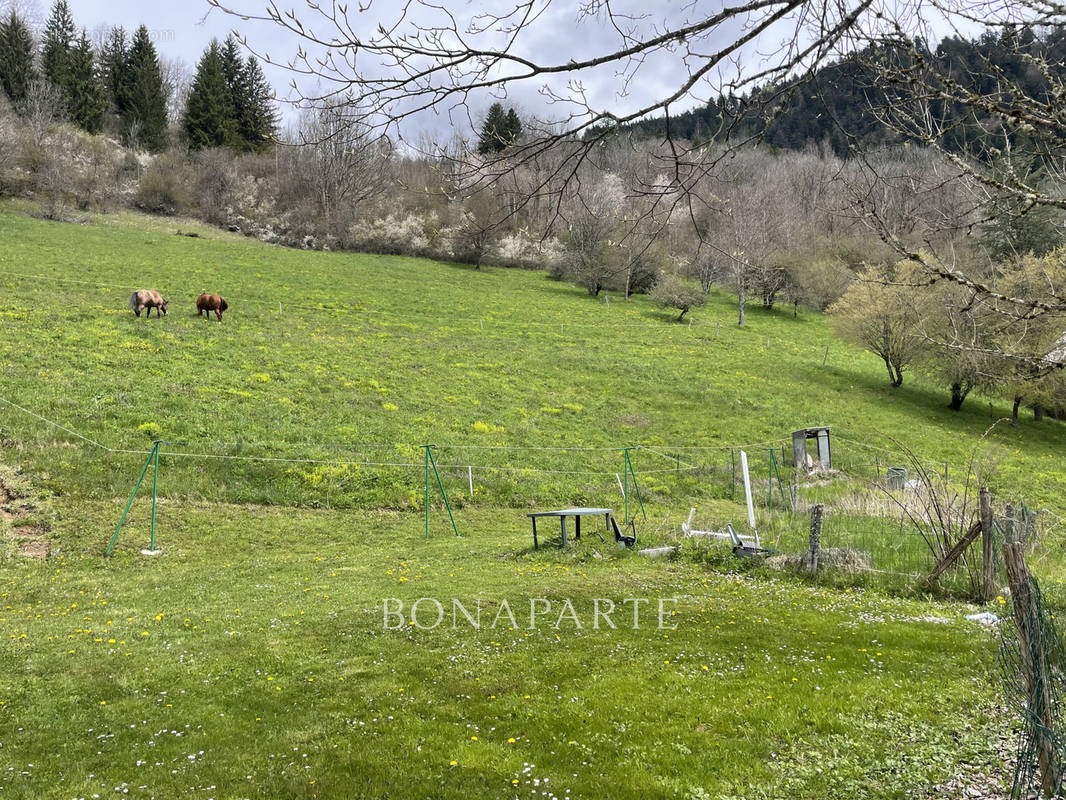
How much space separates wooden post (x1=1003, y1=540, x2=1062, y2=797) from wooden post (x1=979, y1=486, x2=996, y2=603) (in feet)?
16.8

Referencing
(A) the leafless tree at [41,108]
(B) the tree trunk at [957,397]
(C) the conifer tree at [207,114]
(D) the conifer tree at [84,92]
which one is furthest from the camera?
(C) the conifer tree at [207,114]

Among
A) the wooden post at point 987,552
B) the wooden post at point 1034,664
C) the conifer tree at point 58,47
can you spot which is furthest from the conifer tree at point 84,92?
the wooden post at point 1034,664

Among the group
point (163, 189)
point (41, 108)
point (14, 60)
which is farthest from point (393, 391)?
point (14, 60)

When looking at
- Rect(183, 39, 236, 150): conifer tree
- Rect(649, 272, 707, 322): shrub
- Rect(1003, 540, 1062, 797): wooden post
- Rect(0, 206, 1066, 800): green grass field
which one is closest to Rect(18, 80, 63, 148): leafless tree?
Rect(183, 39, 236, 150): conifer tree

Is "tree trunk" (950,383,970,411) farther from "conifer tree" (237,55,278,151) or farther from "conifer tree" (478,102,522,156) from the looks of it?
"conifer tree" (237,55,278,151)

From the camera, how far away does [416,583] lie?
9891 mm

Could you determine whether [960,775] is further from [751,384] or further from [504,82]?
[751,384]

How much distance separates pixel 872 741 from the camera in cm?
462

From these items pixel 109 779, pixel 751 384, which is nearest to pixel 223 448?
pixel 109 779

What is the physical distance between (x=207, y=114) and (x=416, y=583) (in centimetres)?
7569

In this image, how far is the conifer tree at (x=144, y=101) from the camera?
227ft

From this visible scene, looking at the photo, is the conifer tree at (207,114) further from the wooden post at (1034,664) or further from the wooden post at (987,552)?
the wooden post at (1034,664)

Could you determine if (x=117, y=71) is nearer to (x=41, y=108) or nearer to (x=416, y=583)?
(x=41, y=108)

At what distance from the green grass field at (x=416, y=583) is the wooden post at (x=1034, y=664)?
1.99ft
